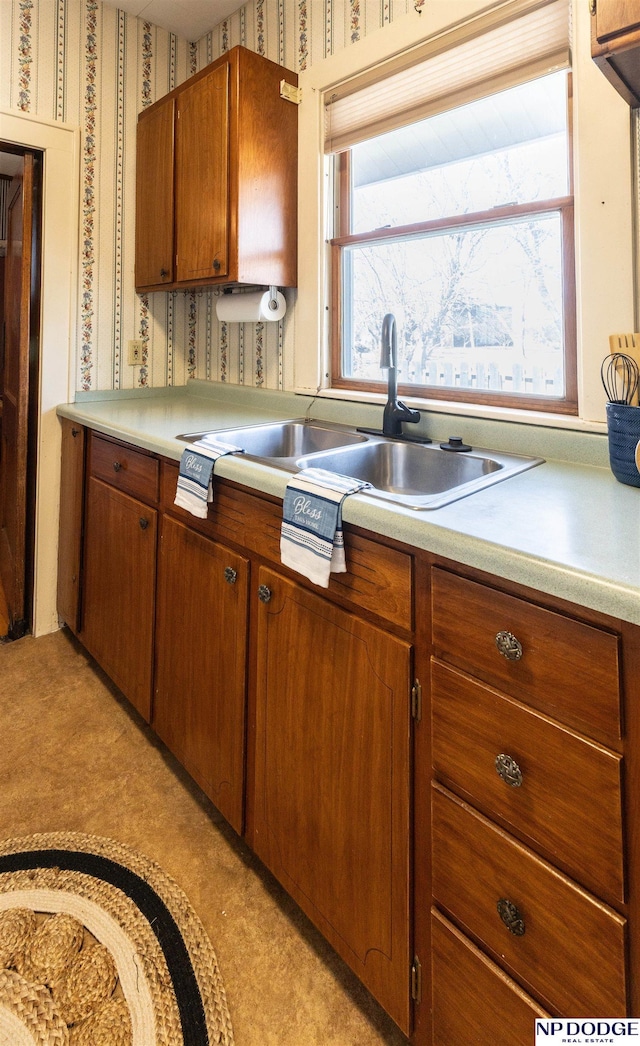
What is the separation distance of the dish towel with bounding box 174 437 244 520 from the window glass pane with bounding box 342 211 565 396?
0.77 metres

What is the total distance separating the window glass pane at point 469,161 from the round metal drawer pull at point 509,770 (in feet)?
4.52

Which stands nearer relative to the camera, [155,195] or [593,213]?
[593,213]

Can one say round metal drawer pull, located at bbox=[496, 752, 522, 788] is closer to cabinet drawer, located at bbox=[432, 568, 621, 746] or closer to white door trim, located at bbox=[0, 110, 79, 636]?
cabinet drawer, located at bbox=[432, 568, 621, 746]

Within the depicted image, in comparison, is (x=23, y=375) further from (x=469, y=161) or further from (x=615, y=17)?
(x=615, y=17)

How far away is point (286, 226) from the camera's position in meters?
2.04

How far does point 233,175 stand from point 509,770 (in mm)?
1953

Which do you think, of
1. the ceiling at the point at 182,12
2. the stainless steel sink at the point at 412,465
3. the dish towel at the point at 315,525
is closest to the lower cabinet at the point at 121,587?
the stainless steel sink at the point at 412,465

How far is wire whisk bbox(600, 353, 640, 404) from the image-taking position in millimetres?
1128

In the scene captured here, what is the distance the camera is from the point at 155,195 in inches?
92.1

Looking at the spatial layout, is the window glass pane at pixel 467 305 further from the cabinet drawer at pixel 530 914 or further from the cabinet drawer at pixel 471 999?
the cabinet drawer at pixel 471 999

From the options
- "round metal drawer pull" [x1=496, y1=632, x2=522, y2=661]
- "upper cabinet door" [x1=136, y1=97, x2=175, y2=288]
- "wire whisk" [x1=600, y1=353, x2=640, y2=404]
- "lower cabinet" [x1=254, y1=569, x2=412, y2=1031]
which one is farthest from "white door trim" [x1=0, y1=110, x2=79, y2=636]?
"round metal drawer pull" [x1=496, y1=632, x2=522, y2=661]

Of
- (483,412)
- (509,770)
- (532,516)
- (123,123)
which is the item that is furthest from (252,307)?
(509,770)

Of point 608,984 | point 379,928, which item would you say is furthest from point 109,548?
point 608,984

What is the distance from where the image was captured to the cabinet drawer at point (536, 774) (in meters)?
0.67
